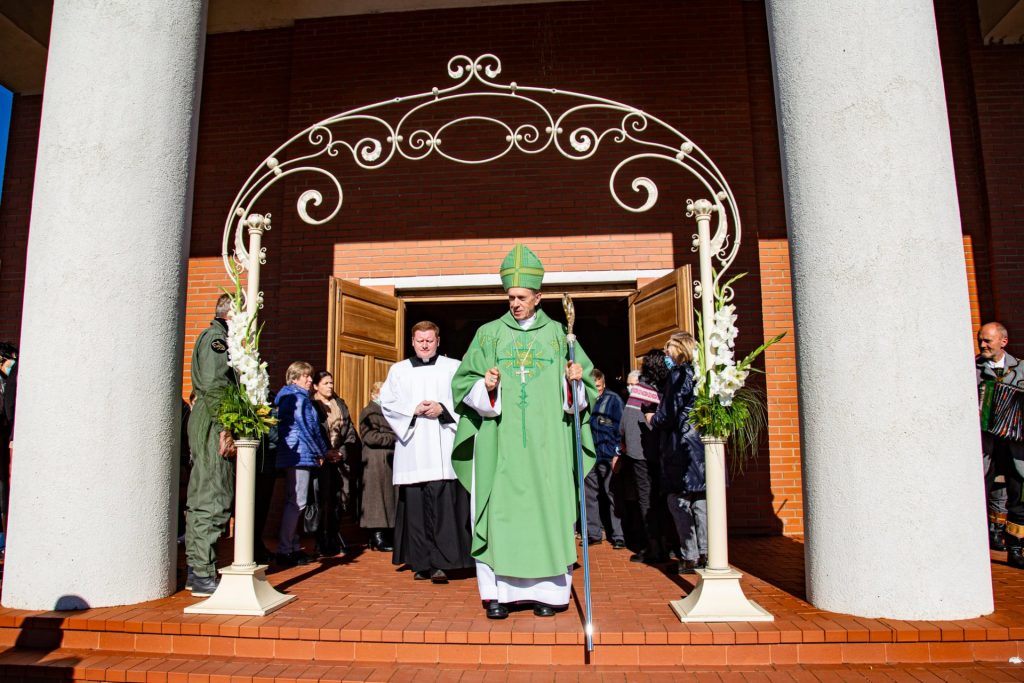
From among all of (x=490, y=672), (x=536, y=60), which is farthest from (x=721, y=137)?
(x=490, y=672)

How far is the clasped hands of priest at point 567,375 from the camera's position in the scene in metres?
4.87

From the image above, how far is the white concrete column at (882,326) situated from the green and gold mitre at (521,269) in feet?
5.47

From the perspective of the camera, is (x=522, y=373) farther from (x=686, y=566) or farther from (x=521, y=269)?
(x=686, y=566)

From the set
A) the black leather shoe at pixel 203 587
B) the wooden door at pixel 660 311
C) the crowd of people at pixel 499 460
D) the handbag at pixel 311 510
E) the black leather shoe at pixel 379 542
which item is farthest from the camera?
the black leather shoe at pixel 379 542

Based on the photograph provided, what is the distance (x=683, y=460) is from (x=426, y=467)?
79.6 inches

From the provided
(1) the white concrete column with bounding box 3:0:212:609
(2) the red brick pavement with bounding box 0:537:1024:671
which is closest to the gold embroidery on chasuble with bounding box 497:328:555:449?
(2) the red brick pavement with bounding box 0:537:1024:671

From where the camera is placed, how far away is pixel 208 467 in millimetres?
5336

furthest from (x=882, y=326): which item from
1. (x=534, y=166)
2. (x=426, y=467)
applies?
(x=534, y=166)

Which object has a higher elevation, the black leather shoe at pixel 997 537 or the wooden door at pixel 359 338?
the wooden door at pixel 359 338

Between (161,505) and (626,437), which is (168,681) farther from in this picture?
(626,437)

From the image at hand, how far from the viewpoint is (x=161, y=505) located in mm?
5148

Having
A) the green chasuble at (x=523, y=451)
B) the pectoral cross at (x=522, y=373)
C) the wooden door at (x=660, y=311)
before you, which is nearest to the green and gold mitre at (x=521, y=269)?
the green chasuble at (x=523, y=451)

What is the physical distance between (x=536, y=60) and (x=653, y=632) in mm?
6844

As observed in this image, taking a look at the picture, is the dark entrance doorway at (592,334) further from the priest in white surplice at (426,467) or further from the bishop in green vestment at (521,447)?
the bishop in green vestment at (521,447)
